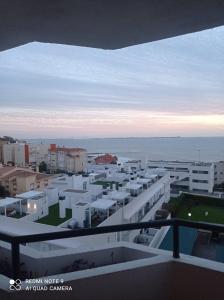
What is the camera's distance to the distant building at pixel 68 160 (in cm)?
1878

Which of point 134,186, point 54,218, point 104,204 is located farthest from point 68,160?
point 54,218

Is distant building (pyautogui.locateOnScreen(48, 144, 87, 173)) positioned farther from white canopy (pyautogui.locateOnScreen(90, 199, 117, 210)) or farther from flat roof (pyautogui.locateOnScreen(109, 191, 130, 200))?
white canopy (pyautogui.locateOnScreen(90, 199, 117, 210))

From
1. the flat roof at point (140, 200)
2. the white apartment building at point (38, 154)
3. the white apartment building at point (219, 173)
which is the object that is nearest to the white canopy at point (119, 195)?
the flat roof at point (140, 200)

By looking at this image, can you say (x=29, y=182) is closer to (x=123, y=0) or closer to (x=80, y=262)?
(x=80, y=262)

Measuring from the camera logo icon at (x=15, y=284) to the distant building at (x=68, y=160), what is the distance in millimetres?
16301

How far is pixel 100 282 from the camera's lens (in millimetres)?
1419

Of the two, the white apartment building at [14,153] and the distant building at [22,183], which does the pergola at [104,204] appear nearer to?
the distant building at [22,183]

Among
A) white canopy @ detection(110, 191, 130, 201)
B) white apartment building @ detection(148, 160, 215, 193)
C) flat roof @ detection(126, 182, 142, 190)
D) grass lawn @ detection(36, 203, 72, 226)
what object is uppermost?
flat roof @ detection(126, 182, 142, 190)

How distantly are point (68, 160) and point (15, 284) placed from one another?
18.2 meters

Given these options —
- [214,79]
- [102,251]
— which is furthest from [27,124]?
[102,251]

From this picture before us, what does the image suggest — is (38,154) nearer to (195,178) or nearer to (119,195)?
(195,178)

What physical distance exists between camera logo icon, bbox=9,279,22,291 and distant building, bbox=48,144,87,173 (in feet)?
53.5

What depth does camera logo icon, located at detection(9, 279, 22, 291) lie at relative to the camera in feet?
4.24

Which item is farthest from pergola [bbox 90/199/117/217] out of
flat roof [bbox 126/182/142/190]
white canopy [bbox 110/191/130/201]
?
flat roof [bbox 126/182/142/190]
